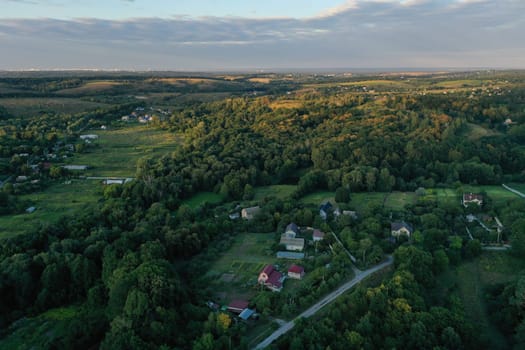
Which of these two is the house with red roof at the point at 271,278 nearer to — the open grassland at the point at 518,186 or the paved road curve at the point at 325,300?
the paved road curve at the point at 325,300

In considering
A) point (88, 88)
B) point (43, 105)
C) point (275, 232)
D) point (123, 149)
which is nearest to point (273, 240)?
point (275, 232)

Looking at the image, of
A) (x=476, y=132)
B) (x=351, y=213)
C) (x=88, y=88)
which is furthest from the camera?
(x=88, y=88)

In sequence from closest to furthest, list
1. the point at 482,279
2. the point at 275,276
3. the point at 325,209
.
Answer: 1. the point at 275,276
2. the point at 482,279
3. the point at 325,209

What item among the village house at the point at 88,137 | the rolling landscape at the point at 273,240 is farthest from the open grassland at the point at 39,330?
the village house at the point at 88,137

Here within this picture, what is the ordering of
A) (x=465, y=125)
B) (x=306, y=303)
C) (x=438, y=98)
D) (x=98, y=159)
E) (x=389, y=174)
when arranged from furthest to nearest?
(x=438, y=98), (x=465, y=125), (x=98, y=159), (x=389, y=174), (x=306, y=303)

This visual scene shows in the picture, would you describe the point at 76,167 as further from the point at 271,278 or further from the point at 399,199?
the point at 399,199

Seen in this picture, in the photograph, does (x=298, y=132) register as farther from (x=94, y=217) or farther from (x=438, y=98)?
(x=94, y=217)

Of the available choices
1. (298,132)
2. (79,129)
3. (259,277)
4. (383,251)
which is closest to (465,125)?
(298,132)
